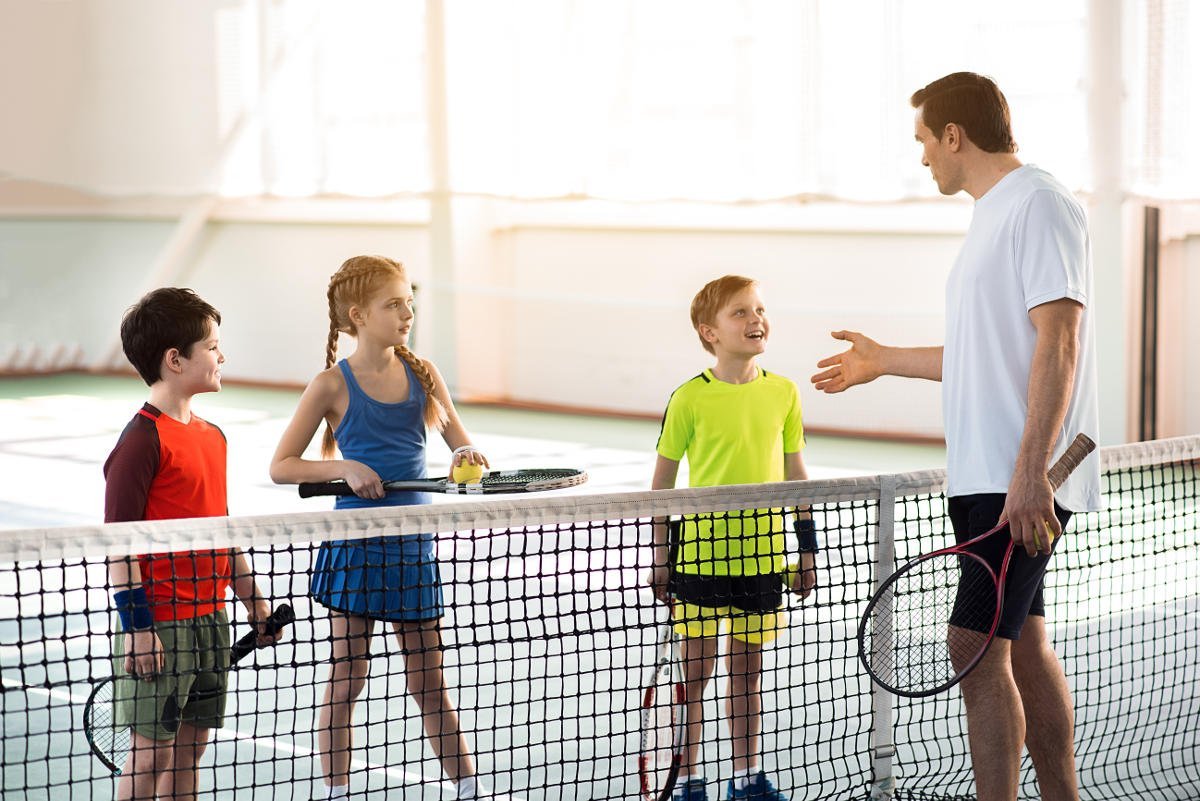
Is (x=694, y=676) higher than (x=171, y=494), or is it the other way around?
(x=171, y=494)

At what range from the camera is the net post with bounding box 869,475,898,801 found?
2908 mm

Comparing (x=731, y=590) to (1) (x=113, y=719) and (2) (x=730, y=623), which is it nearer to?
(2) (x=730, y=623)

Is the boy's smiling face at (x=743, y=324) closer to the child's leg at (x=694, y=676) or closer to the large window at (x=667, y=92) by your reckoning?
the child's leg at (x=694, y=676)

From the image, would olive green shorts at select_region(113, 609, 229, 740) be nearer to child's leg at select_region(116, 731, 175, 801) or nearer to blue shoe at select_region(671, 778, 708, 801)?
child's leg at select_region(116, 731, 175, 801)

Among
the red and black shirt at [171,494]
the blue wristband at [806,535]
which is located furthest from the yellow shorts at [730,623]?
the red and black shirt at [171,494]

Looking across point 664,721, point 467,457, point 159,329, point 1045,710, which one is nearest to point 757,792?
point 664,721

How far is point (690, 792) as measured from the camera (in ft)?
9.93

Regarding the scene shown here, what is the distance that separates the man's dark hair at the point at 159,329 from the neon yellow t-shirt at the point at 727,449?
0.99 metres

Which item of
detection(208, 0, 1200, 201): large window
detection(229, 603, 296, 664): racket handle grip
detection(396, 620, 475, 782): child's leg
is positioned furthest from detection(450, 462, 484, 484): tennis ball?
detection(208, 0, 1200, 201): large window

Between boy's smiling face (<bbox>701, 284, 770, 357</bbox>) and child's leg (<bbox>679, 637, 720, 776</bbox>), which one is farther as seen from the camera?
boy's smiling face (<bbox>701, 284, 770, 357</bbox>)

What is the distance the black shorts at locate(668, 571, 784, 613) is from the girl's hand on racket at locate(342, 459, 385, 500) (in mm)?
635

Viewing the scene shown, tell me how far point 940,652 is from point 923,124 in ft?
3.83

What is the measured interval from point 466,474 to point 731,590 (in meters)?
0.61

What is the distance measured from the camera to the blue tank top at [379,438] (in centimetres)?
300
